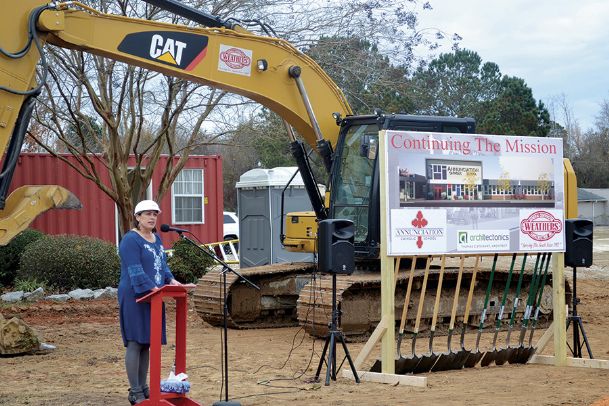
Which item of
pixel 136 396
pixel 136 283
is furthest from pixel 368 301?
pixel 136 283

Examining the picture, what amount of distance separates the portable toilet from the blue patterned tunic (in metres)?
13.7

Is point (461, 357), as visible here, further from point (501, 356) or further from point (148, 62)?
point (148, 62)

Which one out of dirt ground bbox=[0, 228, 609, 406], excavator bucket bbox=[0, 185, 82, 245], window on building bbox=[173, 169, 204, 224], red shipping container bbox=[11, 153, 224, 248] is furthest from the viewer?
window on building bbox=[173, 169, 204, 224]

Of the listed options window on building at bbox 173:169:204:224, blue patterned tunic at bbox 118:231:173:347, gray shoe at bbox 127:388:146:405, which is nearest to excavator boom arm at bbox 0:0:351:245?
blue patterned tunic at bbox 118:231:173:347

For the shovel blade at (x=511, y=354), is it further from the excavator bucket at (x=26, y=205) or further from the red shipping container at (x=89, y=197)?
the red shipping container at (x=89, y=197)

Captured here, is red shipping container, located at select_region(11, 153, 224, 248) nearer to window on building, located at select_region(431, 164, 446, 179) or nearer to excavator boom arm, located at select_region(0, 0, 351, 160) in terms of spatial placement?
excavator boom arm, located at select_region(0, 0, 351, 160)

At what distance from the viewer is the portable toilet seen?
22.1 metres

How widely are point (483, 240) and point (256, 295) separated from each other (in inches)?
197

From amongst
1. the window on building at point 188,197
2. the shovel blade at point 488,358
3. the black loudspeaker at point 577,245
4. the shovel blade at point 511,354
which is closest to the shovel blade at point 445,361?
the shovel blade at point 488,358

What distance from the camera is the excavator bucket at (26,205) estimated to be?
10.2 m

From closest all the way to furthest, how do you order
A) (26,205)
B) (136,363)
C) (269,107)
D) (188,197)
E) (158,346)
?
(158,346)
(136,363)
(26,205)
(269,107)
(188,197)

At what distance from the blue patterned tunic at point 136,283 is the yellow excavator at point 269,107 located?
2513mm

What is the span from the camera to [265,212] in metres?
22.5

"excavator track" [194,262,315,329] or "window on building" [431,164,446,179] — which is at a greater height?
"window on building" [431,164,446,179]
